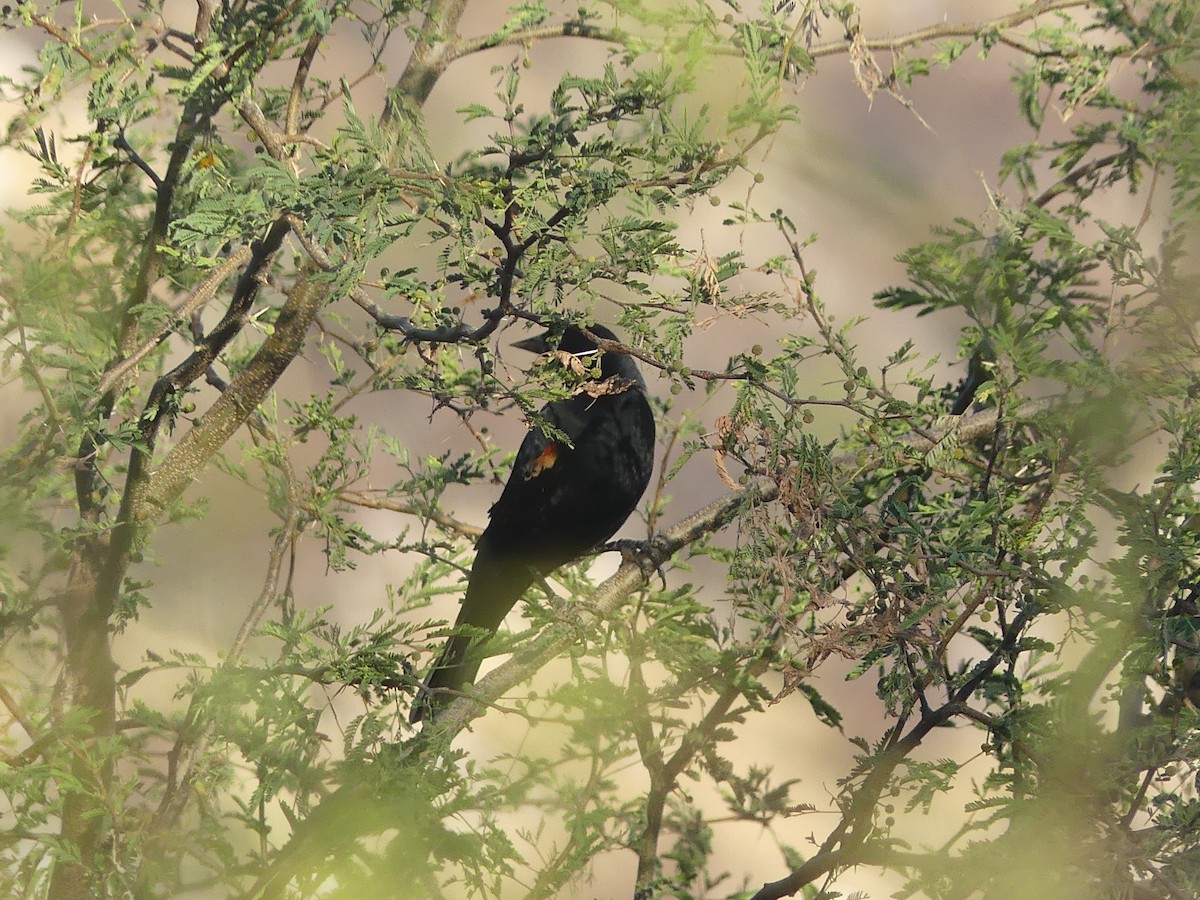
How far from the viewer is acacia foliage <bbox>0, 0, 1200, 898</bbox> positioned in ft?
4.76

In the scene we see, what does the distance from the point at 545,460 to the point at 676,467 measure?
0.75 metres

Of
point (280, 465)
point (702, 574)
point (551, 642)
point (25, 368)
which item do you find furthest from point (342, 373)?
point (702, 574)

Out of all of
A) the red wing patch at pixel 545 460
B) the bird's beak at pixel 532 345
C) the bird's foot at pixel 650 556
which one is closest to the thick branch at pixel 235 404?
the bird's foot at pixel 650 556

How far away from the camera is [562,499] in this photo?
310 cm

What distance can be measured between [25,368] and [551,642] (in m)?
1.04

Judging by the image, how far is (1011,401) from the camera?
5.52ft

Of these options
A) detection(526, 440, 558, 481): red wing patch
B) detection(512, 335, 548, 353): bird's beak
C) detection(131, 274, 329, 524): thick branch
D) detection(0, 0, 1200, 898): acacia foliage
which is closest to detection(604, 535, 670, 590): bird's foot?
detection(0, 0, 1200, 898): acacia foliage

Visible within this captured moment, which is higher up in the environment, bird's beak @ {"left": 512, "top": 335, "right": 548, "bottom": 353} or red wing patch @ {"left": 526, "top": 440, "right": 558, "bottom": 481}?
bird's beak @ {"left": 512, "top": 335, "right": 548, "bottom": 353}

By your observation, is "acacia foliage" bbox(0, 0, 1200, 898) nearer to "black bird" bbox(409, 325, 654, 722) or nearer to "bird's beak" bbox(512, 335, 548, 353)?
"black bird" bbox(409, 325, 654, 722)

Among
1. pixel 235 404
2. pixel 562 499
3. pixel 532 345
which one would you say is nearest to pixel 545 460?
pixel 562 499

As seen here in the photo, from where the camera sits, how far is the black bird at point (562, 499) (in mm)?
3020

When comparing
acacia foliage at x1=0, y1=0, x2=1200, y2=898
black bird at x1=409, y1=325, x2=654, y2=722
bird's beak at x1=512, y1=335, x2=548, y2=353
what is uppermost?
bird's beak at x1=512, y1=335, x2=548, y2=353

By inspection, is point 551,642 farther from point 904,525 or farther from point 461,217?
point 461,217

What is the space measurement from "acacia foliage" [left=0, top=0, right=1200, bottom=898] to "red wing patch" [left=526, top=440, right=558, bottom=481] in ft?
2.13
